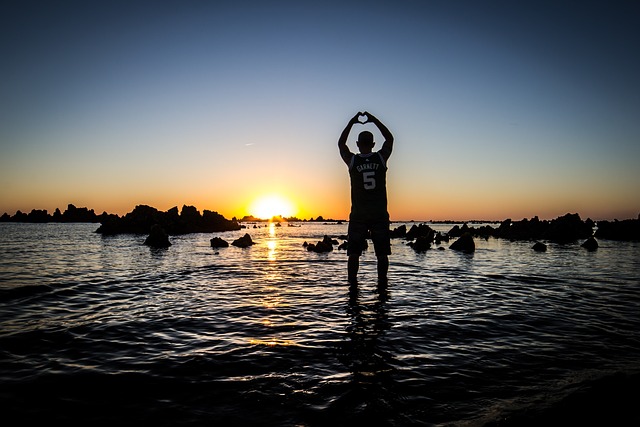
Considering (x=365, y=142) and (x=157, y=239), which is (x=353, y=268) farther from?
(x=157, y=239)

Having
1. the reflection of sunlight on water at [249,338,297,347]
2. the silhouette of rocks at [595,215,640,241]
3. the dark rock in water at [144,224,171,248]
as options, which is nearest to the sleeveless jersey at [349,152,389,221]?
the reflection of sunlight on water at [249,338,297,347]

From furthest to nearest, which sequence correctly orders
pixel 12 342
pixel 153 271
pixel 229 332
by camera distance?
pixel 153 271, pixel 229 332, pixel 12 342

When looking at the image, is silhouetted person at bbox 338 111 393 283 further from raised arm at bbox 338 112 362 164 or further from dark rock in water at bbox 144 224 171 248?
dark rock in water at bbox 144 224 171 248

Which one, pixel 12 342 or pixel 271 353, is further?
pixel 12 342

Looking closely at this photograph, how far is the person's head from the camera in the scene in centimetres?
860

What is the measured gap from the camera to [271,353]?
4379mm

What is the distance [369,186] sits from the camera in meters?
8.62

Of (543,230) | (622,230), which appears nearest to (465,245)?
(543,230)

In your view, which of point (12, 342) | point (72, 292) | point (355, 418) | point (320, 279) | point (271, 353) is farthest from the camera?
point (320, 279)

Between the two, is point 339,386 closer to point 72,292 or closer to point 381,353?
point 381,353

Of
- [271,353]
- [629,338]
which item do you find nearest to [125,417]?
[271,353]

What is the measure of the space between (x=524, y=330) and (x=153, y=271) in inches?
508

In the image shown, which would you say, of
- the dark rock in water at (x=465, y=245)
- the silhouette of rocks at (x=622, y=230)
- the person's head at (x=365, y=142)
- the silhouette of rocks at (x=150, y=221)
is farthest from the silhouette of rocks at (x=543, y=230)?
the silhouette of rocks at (x=150, y=221)

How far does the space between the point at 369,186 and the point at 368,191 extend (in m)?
0.15
